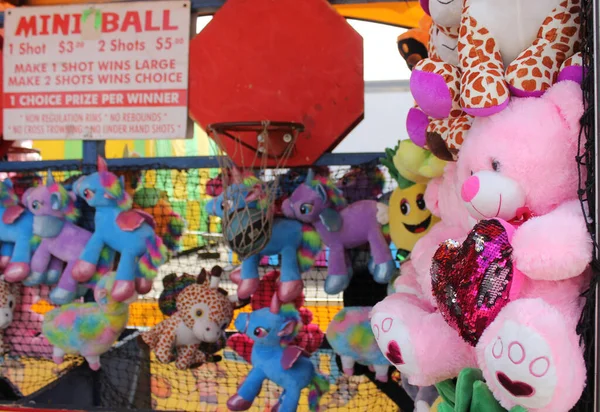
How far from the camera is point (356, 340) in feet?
5.51

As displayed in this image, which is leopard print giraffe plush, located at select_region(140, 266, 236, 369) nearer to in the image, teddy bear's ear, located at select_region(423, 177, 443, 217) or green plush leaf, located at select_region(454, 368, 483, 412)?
teddy bear's ear, located at select_region(423, 177, 443, 217)

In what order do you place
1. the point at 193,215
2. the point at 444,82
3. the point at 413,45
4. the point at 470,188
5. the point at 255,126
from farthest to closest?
the point at 193,215, the point at 255,126, the point at 413,45, the point at 444,82, the point at 470,188

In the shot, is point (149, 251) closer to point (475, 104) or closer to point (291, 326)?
point (291, 326)

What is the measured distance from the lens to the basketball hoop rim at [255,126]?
5.71 ft

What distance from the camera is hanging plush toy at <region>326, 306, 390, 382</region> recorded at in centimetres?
Result: 168

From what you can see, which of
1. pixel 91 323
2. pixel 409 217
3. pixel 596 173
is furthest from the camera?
pixel 91 323

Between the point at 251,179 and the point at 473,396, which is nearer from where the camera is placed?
the point at 473,396

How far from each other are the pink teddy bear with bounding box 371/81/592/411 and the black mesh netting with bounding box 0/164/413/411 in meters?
0.80

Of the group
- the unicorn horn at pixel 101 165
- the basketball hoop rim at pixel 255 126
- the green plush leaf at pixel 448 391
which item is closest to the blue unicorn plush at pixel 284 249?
the basketball hoop rim at pixel 255 126

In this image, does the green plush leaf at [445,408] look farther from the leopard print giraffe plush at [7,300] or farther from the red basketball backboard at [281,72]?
the leopard print giraffe plush at [7,300]

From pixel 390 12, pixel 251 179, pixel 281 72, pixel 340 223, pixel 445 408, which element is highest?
pixel 390 12

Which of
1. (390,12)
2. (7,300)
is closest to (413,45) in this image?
(390,12)

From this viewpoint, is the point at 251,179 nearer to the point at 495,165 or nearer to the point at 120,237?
the point at 120,237

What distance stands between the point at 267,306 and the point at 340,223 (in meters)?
0.36
